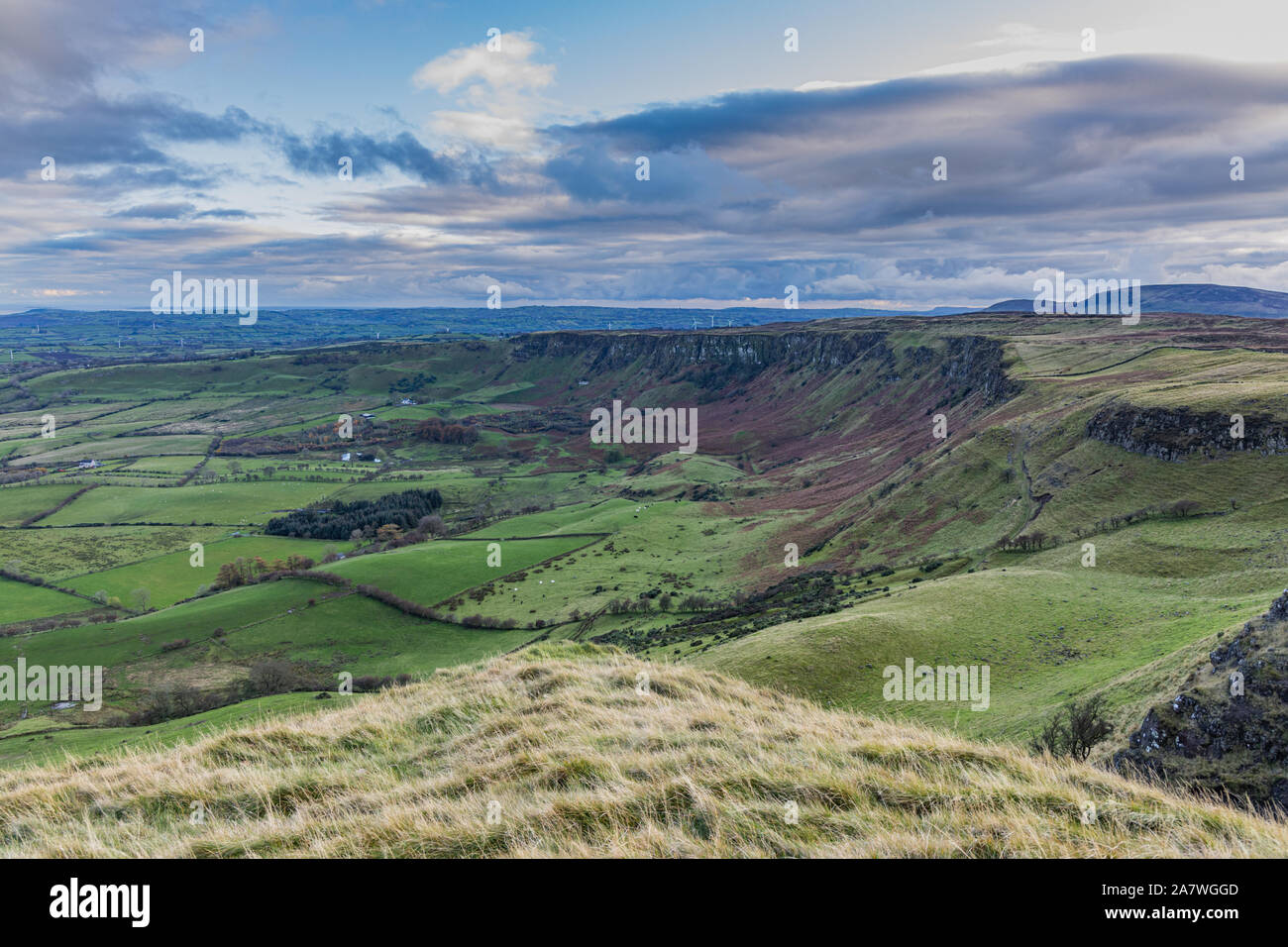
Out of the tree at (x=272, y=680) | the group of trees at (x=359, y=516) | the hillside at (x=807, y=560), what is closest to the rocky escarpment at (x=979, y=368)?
the hillside at (x=807, y=560)

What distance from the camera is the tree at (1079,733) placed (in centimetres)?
1922

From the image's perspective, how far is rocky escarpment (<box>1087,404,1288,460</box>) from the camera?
2194 inches

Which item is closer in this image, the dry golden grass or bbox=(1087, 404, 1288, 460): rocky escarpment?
the dry golden grass

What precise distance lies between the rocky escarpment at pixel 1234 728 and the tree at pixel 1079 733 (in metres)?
1.32

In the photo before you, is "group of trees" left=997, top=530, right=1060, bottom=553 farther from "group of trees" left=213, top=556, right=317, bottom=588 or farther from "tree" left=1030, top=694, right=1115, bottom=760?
"group of trees" left=213, top=556, right=317, bottom=588

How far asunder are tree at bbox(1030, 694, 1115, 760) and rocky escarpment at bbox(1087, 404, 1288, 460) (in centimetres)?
4899

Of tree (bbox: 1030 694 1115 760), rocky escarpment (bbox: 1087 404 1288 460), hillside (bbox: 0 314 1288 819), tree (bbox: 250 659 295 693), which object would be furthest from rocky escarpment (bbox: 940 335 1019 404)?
tree (bbox: 250 659 295 693)

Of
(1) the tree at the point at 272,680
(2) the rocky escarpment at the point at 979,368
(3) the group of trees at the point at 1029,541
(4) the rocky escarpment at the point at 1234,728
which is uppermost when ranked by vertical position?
(2) the rocky escarpment at the point at 979,368
